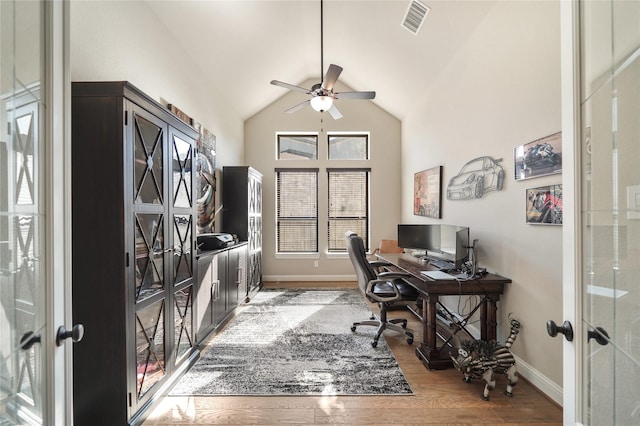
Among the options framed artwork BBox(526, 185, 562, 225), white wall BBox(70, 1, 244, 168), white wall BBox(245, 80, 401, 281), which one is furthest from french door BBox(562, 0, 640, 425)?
white wall BBox(245, 80, 401, 281)

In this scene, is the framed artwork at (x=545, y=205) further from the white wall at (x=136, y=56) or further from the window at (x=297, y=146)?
the window at (x=297, y=146)

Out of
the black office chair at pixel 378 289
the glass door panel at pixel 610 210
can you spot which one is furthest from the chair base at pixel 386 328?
the glass door panel at pixel 610 210

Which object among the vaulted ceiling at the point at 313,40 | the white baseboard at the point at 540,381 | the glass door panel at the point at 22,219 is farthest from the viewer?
the vaulted ceiling at the point at 313,40

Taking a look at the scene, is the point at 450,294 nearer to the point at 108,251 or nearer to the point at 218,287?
the point at 218,287

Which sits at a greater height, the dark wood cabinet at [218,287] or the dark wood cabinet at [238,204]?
the dark wood cabinet at [238,204]

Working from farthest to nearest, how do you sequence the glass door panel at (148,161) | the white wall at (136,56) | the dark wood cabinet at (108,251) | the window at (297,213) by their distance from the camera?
the window at (297,213), the white wall at (136,56), the glass door panel at (148,161), the dark wood cabinet at (108,251)

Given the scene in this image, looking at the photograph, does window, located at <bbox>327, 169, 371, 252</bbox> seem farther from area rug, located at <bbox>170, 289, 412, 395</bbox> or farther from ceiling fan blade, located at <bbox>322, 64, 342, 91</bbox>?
ceiling fan blade, located at <bbox>322, 64, 342, 91</bbox>

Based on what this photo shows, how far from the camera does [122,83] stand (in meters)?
1.61

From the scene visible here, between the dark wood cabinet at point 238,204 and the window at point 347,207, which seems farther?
the window at point 347,207

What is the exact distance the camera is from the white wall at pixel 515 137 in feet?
6.70

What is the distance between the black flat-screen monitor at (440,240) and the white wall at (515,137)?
0.21m

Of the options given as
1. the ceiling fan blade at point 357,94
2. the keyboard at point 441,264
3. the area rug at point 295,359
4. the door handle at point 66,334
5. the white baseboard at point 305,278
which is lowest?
the area rug at point 295,359

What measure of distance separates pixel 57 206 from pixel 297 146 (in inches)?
198

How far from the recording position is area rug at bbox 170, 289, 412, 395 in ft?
7.20
